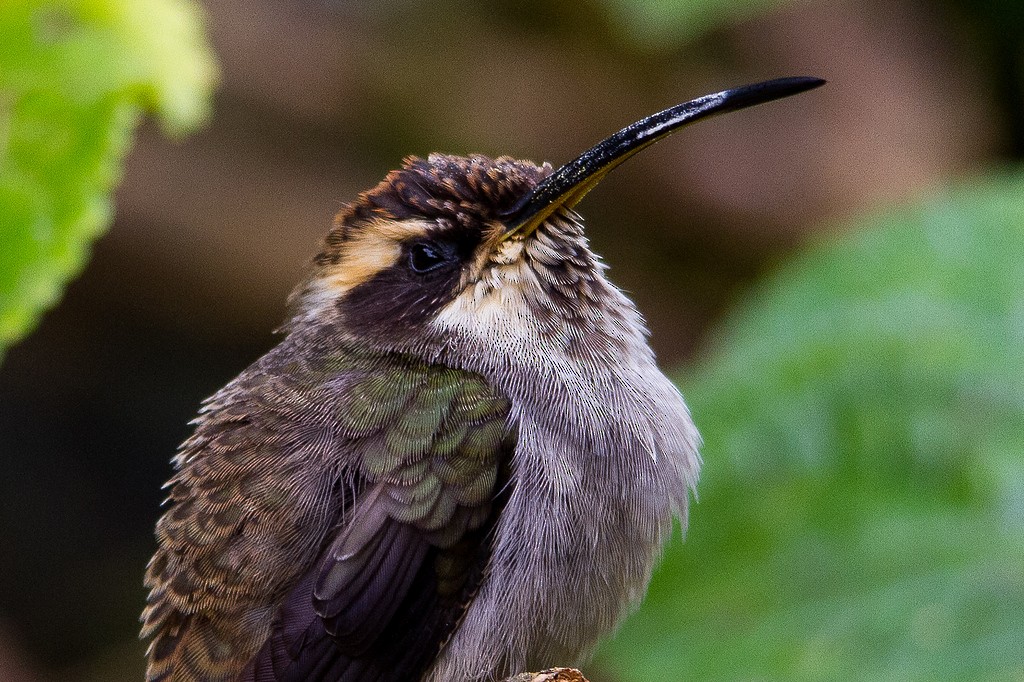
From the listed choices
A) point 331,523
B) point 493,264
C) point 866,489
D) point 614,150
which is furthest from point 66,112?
point 866,489

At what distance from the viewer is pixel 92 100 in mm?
3762

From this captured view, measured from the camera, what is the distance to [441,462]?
11.7ft

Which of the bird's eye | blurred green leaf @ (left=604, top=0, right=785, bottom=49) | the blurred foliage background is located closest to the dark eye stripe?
the bird's eye

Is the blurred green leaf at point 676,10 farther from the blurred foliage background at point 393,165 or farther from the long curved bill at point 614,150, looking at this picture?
the long curved bill at point 614,150

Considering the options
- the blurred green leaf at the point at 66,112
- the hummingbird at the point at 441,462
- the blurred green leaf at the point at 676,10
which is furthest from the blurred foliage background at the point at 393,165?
the blurred green leaf at the point at 66,112

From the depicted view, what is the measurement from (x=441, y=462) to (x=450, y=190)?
0.98 metres

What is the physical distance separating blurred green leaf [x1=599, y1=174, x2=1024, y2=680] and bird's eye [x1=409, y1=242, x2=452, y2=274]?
2133mm

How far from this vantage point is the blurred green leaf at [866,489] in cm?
495

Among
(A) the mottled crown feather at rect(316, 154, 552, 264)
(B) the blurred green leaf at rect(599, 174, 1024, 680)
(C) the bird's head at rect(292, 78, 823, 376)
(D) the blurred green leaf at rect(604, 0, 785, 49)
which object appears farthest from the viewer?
(D) the blurred green leaf at rect(604, 0, 785, 49)

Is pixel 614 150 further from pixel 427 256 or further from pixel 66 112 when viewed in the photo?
pixel 66 112

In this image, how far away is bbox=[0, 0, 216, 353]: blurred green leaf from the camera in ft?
11.7

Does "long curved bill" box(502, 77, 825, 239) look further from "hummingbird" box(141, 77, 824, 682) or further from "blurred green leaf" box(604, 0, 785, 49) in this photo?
"blurred green leaf" box(604, 0, 785, 49)

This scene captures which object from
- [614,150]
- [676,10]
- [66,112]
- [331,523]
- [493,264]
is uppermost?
[676,10]

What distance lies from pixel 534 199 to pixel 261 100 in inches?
290
